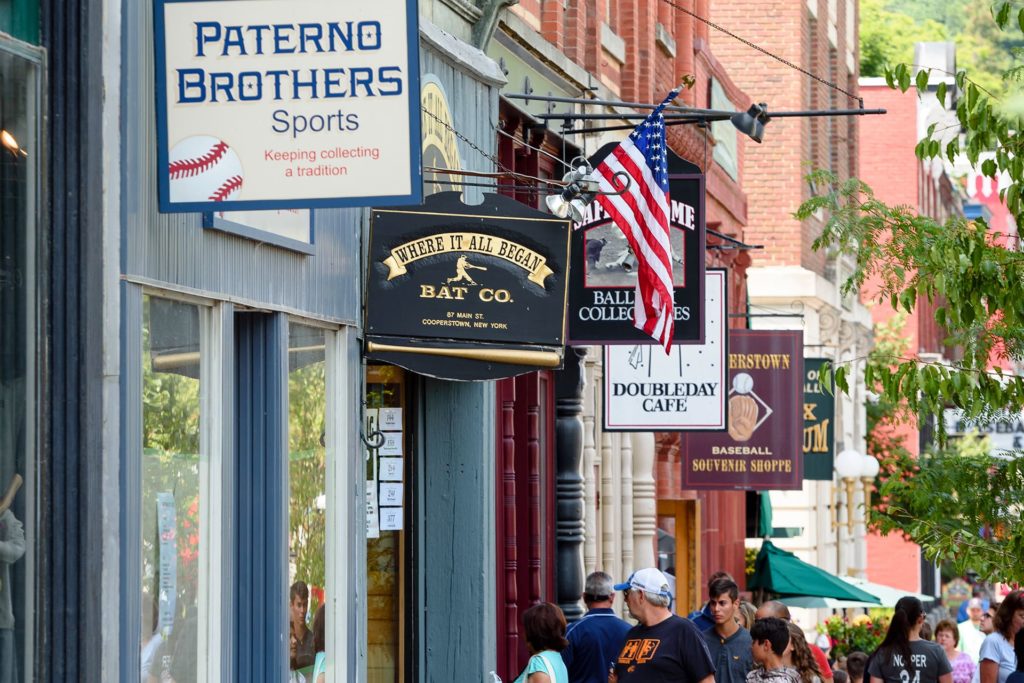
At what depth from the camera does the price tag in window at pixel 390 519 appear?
12016 millimetres

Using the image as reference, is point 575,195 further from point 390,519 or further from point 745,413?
point 745,413

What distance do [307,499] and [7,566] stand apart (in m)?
3.04

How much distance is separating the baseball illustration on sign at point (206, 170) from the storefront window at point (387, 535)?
4544 millimetres

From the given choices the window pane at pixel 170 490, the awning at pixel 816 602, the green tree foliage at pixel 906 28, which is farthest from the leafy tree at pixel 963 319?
the green tree foliage at pixel 906 28

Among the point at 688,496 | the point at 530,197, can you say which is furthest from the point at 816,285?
the point at 530,197

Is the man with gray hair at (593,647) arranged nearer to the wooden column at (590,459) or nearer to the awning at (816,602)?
the wooden column at (590,459)

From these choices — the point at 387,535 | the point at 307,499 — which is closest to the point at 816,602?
the point at 387,535

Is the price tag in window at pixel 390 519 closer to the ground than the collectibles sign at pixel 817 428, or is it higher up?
closer to the ground

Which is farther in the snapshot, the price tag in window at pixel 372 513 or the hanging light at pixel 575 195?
the price tag in window at pixel 372 513

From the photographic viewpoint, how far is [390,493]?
12.1m

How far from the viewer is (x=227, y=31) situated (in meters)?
7.46

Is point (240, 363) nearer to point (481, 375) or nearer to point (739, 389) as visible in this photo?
point (481, 375)

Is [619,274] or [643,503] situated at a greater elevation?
[619,274]

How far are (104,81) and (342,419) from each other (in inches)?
133
